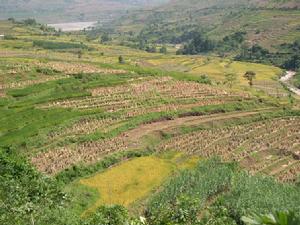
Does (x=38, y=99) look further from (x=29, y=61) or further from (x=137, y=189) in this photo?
(x=137, y=189)

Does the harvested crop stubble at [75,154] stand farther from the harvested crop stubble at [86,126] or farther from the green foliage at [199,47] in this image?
the green foliage at [199,47]

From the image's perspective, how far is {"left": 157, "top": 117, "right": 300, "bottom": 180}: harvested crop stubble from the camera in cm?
4994

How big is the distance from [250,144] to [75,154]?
734 inches

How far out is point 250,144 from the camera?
53.2 metres

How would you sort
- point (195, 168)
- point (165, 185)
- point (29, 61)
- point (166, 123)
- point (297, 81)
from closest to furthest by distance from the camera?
point (165, 185), point (195, 168), point (166, 123), point (29, 61), point (297, 81)

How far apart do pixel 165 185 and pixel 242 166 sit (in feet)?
33.6

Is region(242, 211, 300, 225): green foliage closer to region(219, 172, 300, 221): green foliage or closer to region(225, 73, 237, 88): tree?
region(219, 172, 300, 221): green foliage

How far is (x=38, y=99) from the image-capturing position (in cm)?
6019

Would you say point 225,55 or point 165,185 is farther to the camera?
point 225,55

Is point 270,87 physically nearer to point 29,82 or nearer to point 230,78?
point 230,78

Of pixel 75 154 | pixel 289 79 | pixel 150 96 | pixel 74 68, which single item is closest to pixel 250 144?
pixel 150 96

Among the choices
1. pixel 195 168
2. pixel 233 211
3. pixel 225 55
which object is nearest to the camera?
pixel 233 211

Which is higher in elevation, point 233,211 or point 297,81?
point 233,211

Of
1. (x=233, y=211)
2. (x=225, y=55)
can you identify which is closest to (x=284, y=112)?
(x=233, y=211)
